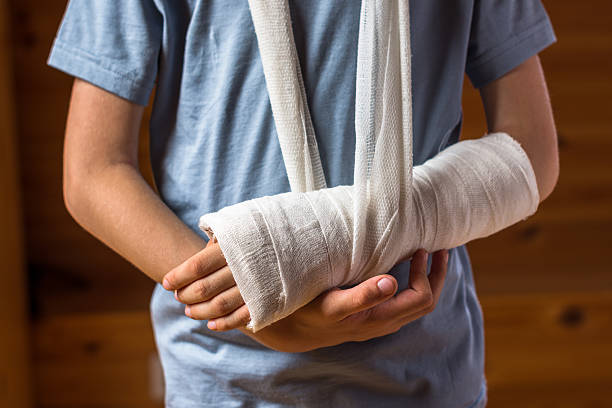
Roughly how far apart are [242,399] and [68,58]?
1.28ft

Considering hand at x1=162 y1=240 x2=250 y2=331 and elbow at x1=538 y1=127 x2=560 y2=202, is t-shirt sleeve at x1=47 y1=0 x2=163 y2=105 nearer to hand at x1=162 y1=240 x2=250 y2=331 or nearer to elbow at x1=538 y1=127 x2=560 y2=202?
hand at x1=162 y1=240 x2=250 y2=331

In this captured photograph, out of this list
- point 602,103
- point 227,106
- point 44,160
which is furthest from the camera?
point 602,103

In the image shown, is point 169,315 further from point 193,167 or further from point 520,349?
point 520,349

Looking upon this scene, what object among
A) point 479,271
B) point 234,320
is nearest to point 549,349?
point 479,271

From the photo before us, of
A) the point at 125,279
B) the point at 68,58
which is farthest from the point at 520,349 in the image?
the point at 68,58

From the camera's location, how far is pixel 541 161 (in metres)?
0.63

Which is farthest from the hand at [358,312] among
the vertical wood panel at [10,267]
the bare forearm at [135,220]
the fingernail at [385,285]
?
the vertical wood panel at [10,267]

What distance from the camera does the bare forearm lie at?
0.56m

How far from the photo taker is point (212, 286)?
0.50m

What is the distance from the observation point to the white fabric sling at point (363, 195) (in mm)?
486

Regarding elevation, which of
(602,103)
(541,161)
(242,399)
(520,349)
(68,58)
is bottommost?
(520,349)

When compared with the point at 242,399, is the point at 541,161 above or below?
above

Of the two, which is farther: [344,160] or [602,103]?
[602,103]

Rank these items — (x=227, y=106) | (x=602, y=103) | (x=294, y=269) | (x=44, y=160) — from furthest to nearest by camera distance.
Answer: (x=602, y=103)
(x=44, y=160)
(x=227, y=106)
(x=294, y=269)
